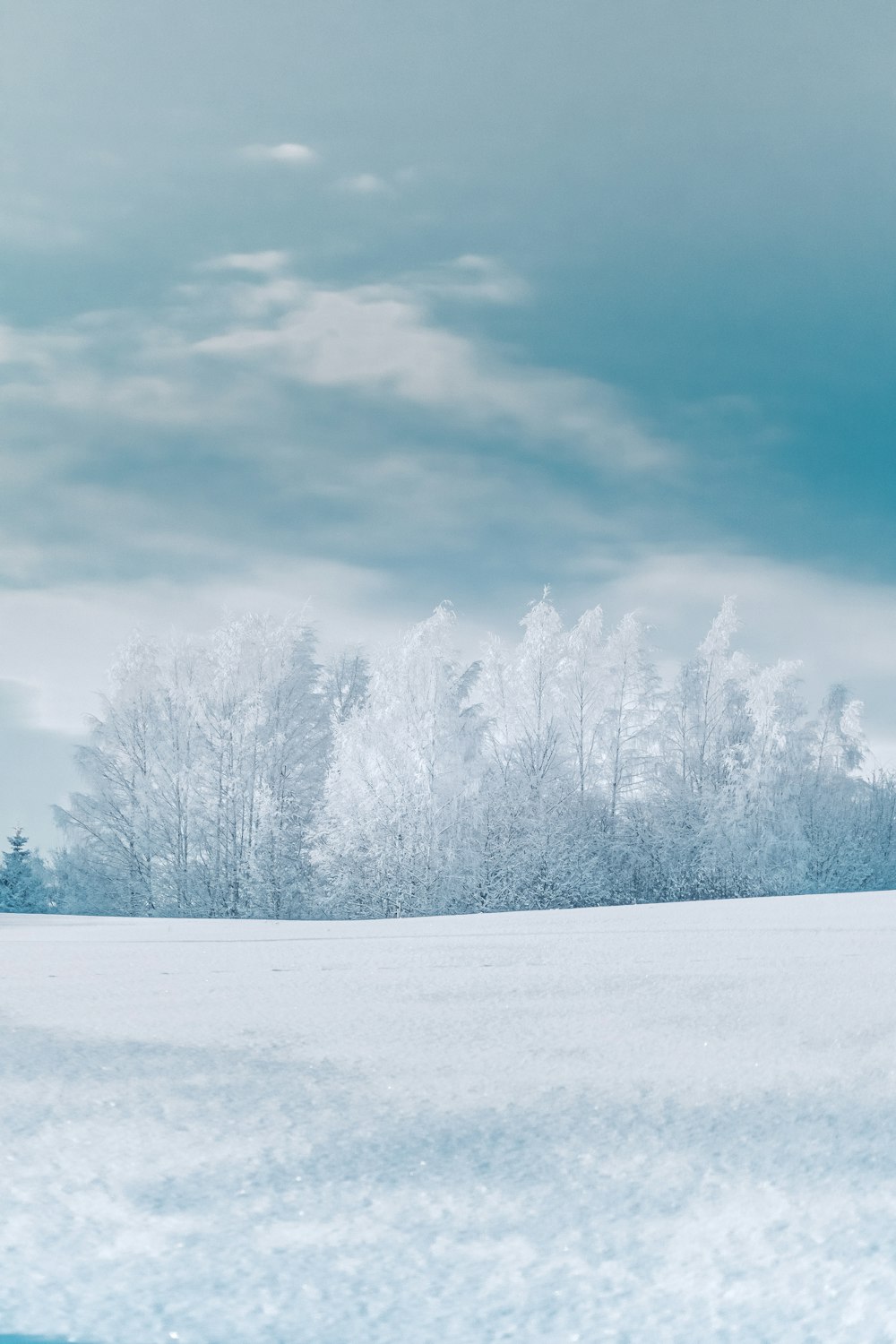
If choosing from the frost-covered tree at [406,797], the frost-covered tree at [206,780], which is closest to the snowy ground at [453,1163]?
the frost-covered tree at [406,797]

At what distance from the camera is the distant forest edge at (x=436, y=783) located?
18453mm

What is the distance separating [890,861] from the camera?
24062 mm

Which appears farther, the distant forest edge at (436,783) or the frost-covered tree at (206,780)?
Result: the frost-covered tree at (206,780)

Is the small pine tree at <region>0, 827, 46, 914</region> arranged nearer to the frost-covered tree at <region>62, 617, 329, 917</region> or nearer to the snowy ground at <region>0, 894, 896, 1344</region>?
the frost-covered tree at <region>62, 617, 329, 917</region>

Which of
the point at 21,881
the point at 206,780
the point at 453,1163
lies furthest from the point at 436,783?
the point at 453,1163

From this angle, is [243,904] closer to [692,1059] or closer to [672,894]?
[672,894]

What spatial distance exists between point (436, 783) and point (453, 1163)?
1621 centimetres

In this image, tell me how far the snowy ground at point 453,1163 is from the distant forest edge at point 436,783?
14.6m

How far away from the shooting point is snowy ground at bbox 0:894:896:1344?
149cm

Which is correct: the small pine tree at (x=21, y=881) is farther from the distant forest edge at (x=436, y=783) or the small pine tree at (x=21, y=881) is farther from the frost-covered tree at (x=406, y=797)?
the frost-covered tree at (x=406, y=797)

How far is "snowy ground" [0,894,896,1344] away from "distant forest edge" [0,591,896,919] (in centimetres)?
1457

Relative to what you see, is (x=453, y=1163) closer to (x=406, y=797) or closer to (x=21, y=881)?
(x=406, y=797)

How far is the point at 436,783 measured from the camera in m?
18.2

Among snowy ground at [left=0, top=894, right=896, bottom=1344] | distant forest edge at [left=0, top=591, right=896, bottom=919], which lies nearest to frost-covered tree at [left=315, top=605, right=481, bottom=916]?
distant forest edge at [left=0, top=591, right=896, bottom=919]
